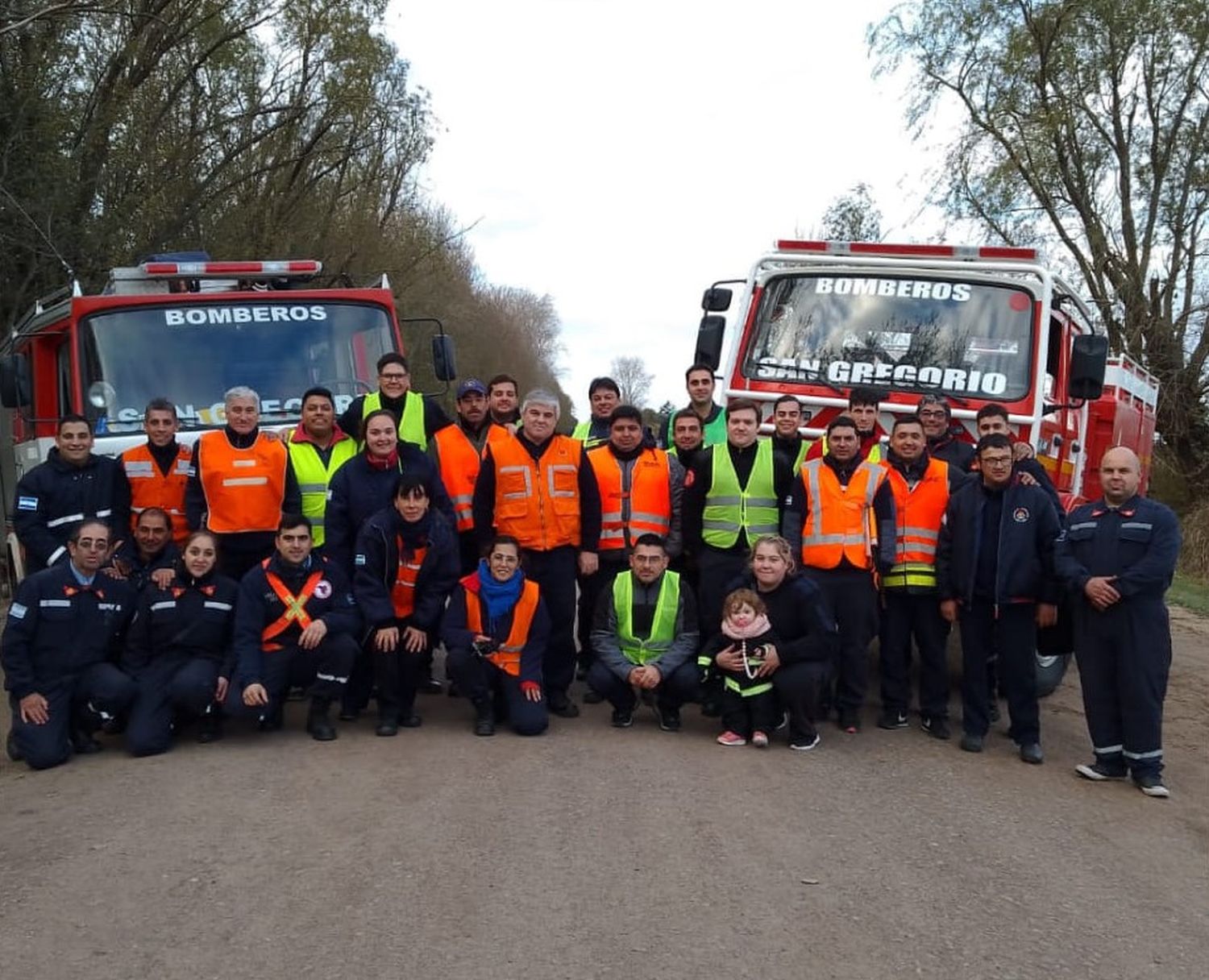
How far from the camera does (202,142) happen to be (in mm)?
19109

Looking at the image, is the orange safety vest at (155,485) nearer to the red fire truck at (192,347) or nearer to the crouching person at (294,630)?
the red fire truck at (192,347)

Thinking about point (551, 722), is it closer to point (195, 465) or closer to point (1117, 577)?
point (195, 465)

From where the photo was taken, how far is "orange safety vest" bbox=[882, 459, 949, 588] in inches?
258

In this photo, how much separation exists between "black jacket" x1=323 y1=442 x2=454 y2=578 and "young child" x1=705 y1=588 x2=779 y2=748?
1846 millimetres

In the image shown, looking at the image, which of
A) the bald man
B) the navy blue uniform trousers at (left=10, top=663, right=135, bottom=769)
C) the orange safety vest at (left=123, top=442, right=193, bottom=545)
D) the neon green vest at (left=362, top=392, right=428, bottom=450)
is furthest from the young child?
the orange safety vest at (left=123, top=442, right=193, bottom=545)

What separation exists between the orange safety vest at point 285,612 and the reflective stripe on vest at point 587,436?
222cm

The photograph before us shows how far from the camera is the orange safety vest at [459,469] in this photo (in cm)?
712

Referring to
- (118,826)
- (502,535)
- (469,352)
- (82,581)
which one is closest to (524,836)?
(118,826)

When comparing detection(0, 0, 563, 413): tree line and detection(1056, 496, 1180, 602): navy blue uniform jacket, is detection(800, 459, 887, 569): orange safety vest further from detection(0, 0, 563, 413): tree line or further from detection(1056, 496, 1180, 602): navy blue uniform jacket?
detection(0, 0, 563, 413): tree line

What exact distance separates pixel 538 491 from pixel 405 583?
92cm

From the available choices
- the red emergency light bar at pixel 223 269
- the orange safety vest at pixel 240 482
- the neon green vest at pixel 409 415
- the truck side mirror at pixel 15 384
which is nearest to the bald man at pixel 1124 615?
the neon green vest at pixel 409 415

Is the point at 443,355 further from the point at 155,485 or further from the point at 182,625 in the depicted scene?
the point at 182,625

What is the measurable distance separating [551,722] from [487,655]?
58cm

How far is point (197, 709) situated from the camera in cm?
606
